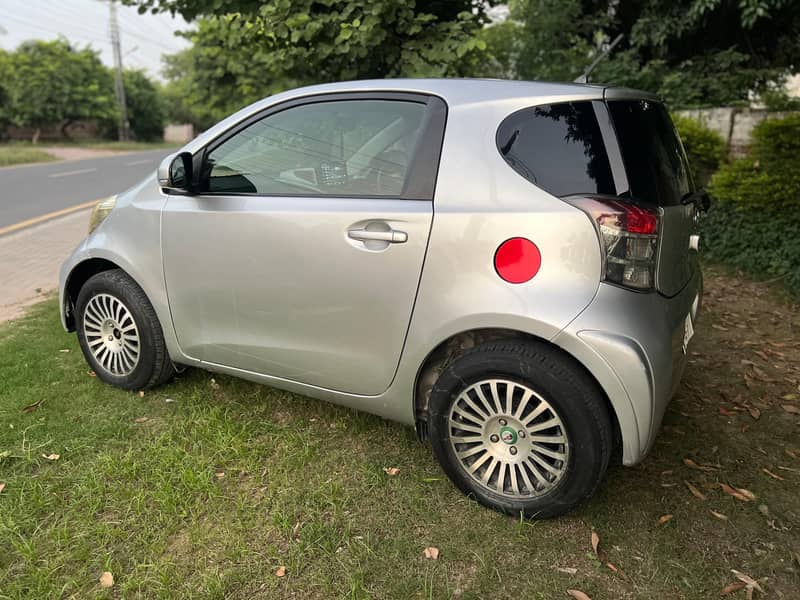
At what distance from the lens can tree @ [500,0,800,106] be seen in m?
6.70

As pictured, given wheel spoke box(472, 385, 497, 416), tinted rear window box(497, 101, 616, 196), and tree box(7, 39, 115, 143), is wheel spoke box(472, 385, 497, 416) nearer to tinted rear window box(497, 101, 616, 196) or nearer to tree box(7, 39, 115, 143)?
tinted rear window box(497, 101, 616, 196)

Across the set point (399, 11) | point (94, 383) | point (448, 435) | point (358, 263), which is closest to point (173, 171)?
point (358, 263)

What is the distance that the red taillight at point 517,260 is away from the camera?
7.14 ft

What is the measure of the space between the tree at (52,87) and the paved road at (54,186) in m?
17.1

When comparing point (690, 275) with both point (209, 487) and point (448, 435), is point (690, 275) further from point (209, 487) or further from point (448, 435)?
point (209, 487)

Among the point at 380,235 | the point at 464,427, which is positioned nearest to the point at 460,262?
the point at 380,235

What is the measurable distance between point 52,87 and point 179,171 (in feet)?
129

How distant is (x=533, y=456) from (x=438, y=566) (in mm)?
543

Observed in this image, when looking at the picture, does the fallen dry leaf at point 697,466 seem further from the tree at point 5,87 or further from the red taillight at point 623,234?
the tree at point 5,87

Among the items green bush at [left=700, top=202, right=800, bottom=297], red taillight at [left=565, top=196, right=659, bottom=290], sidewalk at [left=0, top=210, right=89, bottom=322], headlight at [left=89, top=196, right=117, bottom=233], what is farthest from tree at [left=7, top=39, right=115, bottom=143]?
red taillight at [left=565, top=196, right=659, bottom=290]

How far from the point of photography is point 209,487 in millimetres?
2557

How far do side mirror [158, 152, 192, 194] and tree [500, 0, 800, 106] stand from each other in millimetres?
5727

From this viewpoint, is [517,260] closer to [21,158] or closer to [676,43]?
[676,43]

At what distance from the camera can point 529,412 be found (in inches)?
90.7
